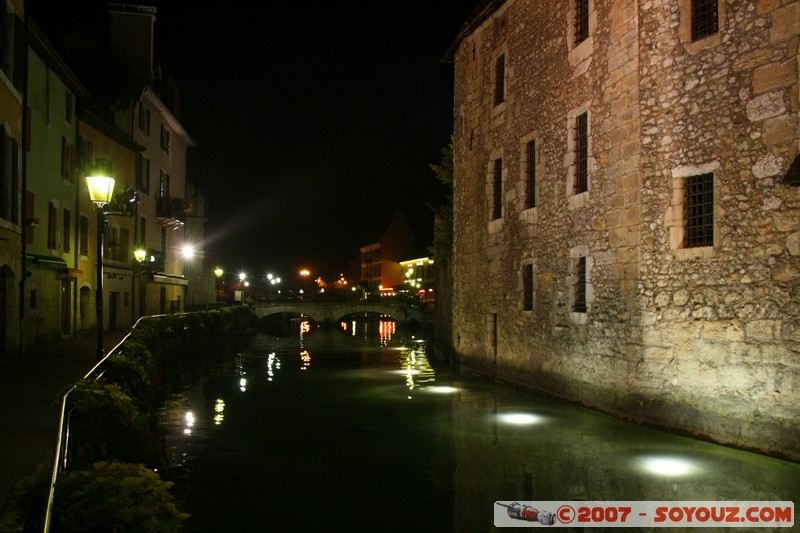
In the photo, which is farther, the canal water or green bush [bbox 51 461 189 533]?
the canal water

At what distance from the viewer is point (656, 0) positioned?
1385cm

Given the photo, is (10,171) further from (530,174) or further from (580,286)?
(580,286)

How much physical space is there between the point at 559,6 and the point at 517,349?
9.18 metres

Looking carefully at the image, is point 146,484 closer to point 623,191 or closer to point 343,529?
point 343,529

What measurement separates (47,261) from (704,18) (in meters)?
19.0

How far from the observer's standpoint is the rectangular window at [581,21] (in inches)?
661

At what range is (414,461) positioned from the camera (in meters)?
11.4

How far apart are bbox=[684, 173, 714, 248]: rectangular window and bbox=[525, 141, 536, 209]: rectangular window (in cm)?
669

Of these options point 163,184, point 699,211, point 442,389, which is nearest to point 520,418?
point 442,389

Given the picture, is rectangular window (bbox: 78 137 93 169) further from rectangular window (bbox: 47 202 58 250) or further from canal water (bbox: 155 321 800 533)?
canal water (bbox: 155 321 800 533)

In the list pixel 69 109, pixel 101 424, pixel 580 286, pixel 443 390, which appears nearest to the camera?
pixel 101 424

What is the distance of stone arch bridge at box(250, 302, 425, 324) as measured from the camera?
219 feet

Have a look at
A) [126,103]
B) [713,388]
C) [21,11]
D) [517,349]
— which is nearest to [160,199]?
[126,103]

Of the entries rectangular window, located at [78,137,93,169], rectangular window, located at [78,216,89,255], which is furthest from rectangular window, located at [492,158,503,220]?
rectangular window, located at [78,216,89,255]
